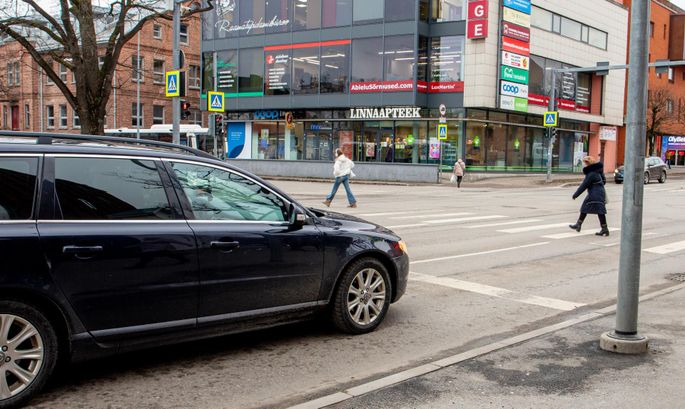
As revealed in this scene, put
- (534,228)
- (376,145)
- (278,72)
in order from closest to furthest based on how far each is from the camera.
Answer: (534,228), (376,145), (278,72)

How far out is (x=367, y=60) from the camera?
38.6 metres

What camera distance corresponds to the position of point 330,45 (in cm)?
3978

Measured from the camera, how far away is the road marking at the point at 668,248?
11.4m

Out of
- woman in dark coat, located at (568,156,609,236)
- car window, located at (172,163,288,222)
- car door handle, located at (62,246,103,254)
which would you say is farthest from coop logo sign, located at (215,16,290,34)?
car door handle, located at (62,246,103,254)

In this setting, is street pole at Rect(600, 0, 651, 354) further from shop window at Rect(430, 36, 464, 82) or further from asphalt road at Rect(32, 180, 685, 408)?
shop window at Rect(430, 36, 464, 82)

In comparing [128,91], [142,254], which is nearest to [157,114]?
[128,91]

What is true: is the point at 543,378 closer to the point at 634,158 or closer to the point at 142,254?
the point at 634,158

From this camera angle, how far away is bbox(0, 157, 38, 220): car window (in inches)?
157

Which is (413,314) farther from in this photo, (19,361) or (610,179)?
(610,179)

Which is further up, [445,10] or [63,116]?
[445,10]

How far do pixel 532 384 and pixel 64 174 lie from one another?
356 centimetres

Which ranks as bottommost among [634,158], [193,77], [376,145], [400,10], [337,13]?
[634,158]

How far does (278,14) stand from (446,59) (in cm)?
1197

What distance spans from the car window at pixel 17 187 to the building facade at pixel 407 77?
32342mm
